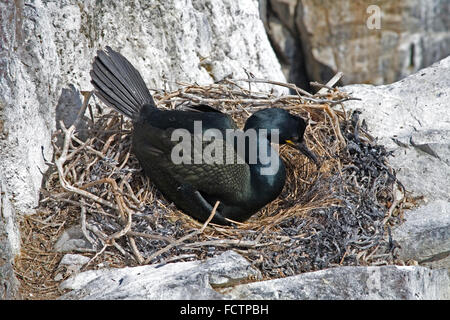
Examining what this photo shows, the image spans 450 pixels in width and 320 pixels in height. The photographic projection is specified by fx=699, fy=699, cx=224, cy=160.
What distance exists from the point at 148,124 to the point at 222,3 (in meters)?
2.17

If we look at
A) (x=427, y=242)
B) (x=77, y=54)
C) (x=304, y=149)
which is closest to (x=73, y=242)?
(x=77, y=54)

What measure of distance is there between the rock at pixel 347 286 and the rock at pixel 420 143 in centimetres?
102

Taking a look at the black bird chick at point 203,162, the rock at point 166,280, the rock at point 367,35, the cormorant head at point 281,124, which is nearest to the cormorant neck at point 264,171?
the black bird chick at point 203,162

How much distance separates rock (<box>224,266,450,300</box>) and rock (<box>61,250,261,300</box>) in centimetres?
13

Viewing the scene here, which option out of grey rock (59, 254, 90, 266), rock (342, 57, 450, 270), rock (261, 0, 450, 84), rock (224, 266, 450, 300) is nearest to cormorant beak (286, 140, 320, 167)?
rock (342, 57, 450, 270)

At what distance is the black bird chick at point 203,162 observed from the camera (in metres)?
5.22

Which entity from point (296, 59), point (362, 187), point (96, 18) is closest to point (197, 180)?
point (362, 187)

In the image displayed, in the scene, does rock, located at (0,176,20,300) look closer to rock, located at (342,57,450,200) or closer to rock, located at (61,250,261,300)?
rock, located at (61,250,261,300)

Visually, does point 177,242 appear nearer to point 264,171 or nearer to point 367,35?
point 264,171

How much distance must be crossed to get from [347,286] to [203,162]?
62.1 inches

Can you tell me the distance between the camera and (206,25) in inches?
272

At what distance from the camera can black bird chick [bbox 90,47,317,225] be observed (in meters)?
5.22
